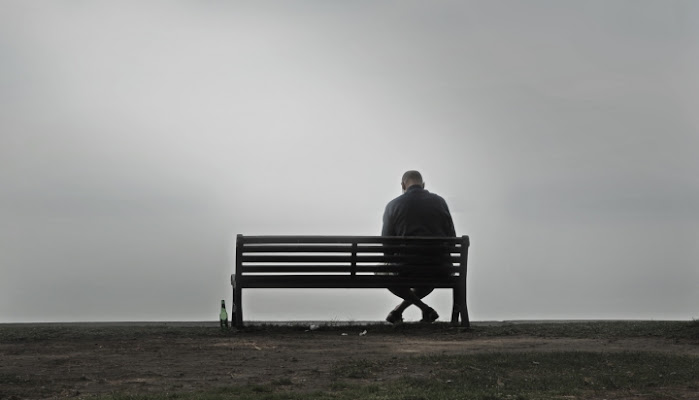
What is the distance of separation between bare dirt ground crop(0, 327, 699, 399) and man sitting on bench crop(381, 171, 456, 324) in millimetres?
A: 1246

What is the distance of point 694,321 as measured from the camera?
39.4 feet

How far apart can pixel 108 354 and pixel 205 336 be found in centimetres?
195

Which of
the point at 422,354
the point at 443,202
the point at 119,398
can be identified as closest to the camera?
the point at 119,398

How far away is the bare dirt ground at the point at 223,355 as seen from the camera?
25.9ft

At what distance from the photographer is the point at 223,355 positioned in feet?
31.6

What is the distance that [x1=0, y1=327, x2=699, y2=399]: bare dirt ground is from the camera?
7902mm

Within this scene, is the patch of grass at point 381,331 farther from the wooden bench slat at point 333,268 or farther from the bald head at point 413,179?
the bald head at point 413,179

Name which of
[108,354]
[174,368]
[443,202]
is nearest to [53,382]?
[174,368]

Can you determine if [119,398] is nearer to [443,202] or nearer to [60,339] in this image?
[60,339]

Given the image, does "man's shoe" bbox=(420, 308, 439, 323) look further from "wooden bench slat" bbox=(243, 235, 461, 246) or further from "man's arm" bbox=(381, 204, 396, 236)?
"man's arm" bbox=(381, 204, 396, 236)

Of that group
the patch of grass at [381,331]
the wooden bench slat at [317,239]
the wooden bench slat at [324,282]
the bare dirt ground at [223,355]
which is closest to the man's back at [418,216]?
the wooden bench slat at [317,239]

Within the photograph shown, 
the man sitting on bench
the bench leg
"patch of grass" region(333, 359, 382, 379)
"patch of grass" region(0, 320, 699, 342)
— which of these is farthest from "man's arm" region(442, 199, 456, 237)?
"patch of grass" region(333, 359, 382, 379)

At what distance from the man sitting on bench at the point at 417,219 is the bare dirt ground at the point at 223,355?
1.25 meters

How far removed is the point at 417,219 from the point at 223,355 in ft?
16.0
